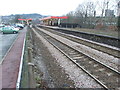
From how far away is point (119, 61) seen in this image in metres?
10.1

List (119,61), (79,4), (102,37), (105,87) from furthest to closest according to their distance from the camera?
(79,4) → (102,37) → (119,61) → (105,87)

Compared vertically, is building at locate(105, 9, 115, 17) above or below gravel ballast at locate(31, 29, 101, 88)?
above

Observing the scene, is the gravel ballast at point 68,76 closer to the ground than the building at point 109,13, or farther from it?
closer to the ground

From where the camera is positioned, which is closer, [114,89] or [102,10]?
[114,89]

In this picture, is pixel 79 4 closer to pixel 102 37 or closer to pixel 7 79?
pixel 102 37

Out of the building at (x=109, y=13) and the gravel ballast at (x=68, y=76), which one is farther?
the building at (x=109, y=13)

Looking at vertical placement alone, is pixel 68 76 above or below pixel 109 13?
below

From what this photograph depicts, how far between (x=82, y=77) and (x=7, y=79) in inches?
131

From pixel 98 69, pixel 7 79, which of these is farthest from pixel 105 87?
pixel 7 79

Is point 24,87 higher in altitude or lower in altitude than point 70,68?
higher

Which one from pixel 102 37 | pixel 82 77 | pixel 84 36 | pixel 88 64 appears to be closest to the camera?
pixel 82 77

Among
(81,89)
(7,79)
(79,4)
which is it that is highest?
(79,4)

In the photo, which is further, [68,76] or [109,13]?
[109,13]

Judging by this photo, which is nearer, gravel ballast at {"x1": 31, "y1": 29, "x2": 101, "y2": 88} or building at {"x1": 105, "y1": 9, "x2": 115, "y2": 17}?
gravel ballast at {"x1": 31, "y1": 29, "x2": 101, "y2": 88}
